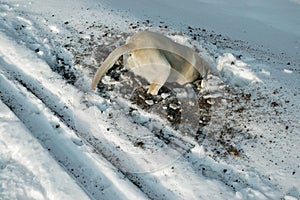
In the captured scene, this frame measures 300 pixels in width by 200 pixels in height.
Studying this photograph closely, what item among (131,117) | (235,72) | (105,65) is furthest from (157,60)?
(235,72)

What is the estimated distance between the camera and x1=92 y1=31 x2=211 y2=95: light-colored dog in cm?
505

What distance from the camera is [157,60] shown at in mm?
5086

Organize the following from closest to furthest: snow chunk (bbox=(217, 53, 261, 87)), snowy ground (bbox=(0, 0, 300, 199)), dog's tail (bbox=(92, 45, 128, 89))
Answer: snowy ground (bbox=(0, 0, 300, 199)), dog's tail (bbox=(92, 45, 128, 89)), snow chunk (bbox=(217, 53, 261, 87))

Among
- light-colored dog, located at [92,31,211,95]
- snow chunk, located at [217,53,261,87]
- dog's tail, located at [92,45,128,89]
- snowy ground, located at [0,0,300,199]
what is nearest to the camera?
snowy ground, located at [0,0,300,199]

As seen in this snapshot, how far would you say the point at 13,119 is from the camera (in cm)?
452

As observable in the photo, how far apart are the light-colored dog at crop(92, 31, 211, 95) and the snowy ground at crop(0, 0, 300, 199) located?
172mm

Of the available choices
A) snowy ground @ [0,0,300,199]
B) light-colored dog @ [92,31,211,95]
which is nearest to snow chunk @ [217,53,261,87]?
snowy ground @ [0,0,300,199]

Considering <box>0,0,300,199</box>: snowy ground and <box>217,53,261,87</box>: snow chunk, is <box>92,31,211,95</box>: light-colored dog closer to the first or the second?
<box>0,0,300,199</box>: snowy ground

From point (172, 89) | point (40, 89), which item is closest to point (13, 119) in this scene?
point (40, 89)

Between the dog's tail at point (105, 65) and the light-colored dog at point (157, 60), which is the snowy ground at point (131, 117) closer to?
the light-colored dog at point (157, 60)

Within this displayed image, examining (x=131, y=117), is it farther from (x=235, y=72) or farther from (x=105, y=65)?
(x=235, y=72)

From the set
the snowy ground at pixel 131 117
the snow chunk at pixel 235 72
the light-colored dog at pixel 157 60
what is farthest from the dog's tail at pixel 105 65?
the snow chunk at pixel 235 72

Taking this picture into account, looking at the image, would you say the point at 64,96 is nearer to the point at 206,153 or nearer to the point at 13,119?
the point at 13,119

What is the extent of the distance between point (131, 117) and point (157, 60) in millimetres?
→ 787
